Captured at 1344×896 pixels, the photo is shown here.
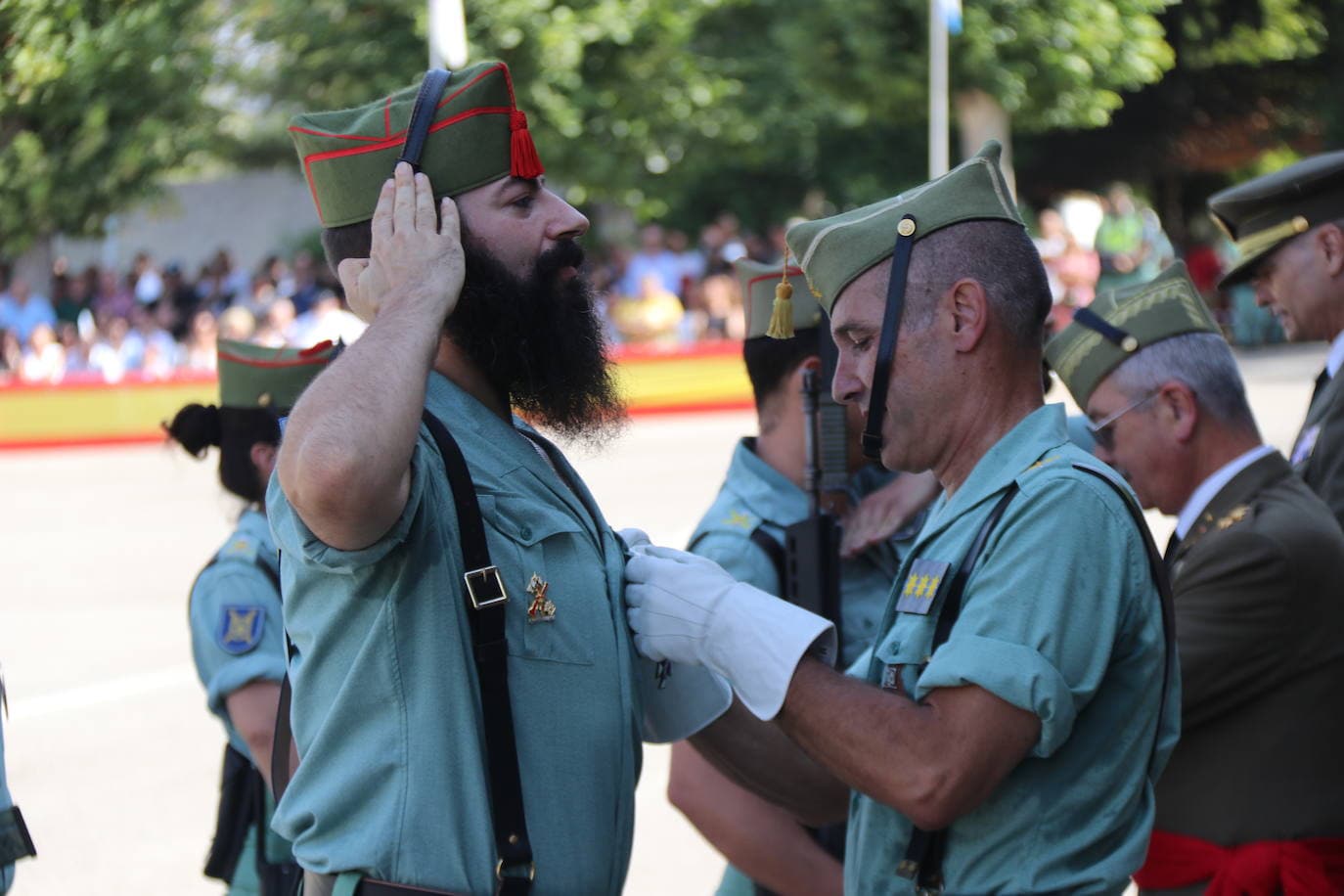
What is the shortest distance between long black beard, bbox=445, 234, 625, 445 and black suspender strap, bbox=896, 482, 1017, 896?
0.76 meters

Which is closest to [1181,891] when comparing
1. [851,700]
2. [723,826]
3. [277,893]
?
[723,826]

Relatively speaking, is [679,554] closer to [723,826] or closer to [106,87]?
[723,826]

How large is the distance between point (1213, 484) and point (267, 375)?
2.29 metres

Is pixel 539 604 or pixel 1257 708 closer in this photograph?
pixel 539 604

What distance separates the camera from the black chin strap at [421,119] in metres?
2.49

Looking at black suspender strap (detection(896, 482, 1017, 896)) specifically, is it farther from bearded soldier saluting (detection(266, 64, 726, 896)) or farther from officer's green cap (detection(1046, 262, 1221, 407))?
officer's green cap (detection(1046, 262, 1221, 407))

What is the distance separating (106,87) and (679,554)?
206 centimetres

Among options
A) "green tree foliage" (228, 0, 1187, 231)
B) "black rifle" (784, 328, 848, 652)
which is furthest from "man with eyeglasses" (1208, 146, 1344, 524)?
"green tree foliage" (228, 0, 1187, 231)

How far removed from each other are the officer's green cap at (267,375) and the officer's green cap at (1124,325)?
5.97ft

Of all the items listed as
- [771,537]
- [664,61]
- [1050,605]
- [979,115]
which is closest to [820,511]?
[771,537]

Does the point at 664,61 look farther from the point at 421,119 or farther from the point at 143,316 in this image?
the point at 421,119

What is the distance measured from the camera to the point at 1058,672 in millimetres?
2234

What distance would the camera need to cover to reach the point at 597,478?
14.2 metres

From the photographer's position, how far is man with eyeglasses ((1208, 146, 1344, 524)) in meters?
4.21
